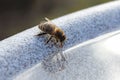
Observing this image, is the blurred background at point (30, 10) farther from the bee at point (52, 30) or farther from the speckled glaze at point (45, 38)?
the speckled glaze at point (45, 38)

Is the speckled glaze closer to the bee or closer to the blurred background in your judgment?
the bee

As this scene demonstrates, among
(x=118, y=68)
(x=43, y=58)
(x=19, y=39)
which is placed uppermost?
(x=19, y=39)

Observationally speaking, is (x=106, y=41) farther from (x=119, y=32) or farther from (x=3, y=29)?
(x=3, y=29)

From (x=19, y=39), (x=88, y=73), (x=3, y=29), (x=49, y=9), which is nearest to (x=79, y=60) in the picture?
(x=88, y=73)

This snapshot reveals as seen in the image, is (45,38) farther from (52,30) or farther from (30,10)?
(30,10)

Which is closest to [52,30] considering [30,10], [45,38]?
[45,38]
